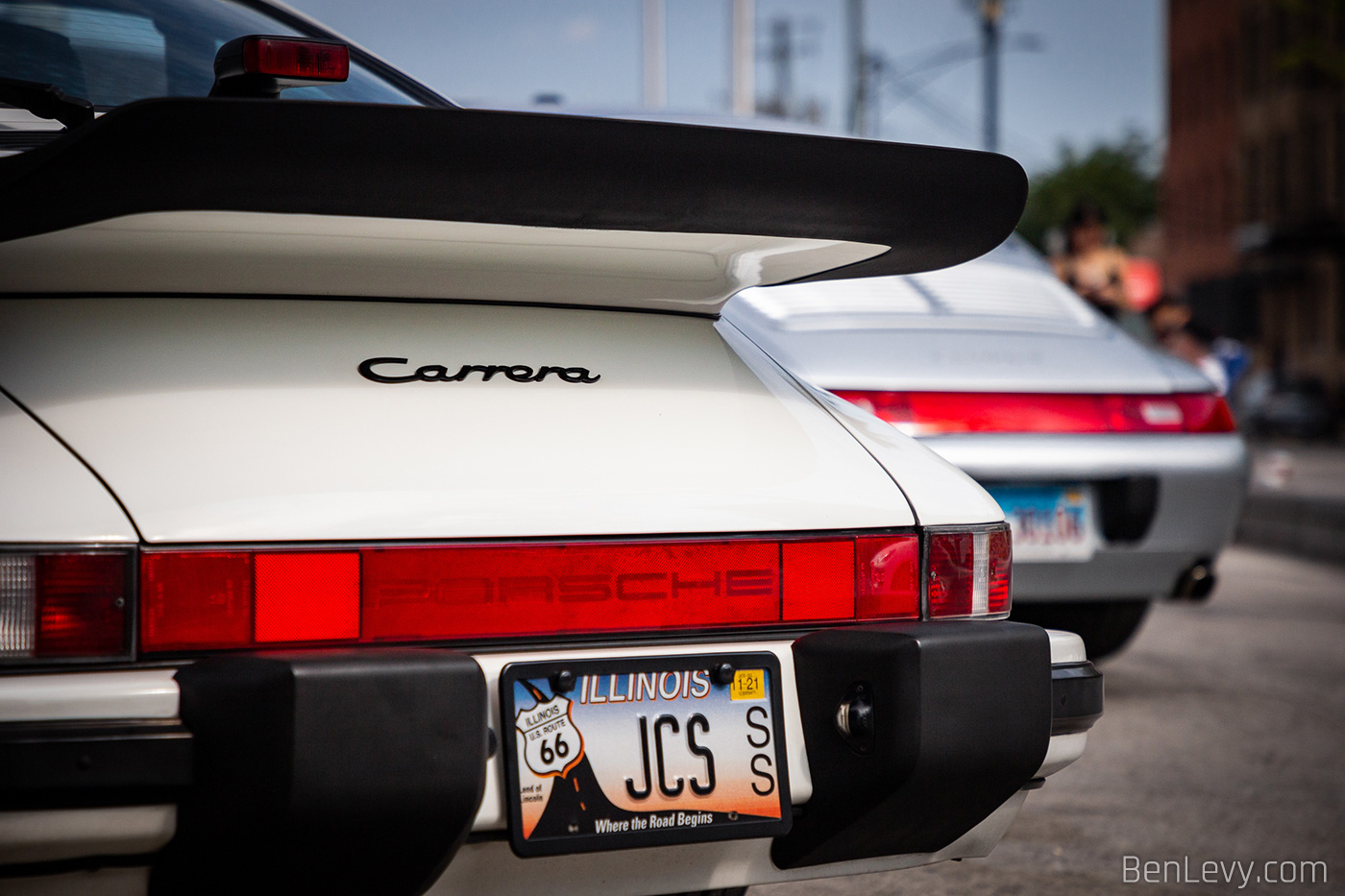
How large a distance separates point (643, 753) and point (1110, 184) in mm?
54421

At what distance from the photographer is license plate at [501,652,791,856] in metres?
1.85

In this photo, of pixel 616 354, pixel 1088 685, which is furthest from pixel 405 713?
pixel 1088 685

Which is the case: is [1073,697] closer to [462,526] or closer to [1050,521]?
[462,526]

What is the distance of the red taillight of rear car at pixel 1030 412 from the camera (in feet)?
13.1

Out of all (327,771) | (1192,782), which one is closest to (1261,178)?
(1192,782)

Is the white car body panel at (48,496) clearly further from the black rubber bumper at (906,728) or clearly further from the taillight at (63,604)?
the black rubber bumper at (906,728)

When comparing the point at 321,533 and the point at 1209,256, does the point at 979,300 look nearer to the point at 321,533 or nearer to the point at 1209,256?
the point at 321,533

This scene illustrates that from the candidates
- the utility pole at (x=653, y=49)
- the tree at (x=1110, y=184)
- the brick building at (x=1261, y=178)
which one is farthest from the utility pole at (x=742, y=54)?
the tree at (x=1110, y=184)

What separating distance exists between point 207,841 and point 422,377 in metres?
0.63

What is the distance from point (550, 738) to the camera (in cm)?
186

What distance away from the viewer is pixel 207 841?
171cm

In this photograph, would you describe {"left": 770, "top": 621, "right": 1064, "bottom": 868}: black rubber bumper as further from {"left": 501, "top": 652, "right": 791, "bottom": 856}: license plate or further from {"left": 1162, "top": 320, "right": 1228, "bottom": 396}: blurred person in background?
{"left": 1162, "top": 320, "right": 1228, "bottom": 396}: blurred person in background

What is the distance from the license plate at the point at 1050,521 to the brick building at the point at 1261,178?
2972 cm

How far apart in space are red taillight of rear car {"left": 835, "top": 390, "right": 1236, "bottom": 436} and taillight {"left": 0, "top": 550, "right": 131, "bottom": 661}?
8.20ft
